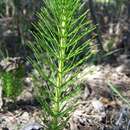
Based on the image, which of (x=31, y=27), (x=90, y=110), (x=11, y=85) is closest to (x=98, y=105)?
(x=90, y=110)

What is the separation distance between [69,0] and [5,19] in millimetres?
5051

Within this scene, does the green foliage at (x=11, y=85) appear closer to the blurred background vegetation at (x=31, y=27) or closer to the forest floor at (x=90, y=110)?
the forest floor at (x=90, y=110)

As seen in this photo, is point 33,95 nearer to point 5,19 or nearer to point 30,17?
point 30,17

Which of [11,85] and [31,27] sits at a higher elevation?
[31,27]

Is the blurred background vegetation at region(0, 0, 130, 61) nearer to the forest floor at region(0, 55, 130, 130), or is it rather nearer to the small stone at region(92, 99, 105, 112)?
the forest floor at region(0, 55, 130, 130)

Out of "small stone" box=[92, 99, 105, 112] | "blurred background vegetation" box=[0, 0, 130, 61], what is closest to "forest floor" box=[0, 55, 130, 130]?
"small stone" box=[92, 99, 105, 112]

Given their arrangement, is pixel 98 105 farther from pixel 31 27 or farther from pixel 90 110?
pixel 31 27

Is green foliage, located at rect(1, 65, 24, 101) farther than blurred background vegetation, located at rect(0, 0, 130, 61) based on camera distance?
No

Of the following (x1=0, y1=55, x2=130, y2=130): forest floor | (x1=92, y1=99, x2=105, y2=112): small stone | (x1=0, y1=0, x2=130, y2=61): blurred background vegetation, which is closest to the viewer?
(x1=0, y1=55, x2=130, y2=130): forest floor

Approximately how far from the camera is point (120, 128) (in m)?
4.07

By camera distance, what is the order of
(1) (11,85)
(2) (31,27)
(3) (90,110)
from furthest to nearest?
(2) (31,27) < (3) (90,110) < (1) (11,85)

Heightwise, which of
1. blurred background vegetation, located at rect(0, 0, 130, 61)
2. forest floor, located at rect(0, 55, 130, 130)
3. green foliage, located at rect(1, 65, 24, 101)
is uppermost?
blurred background vegetation, located at rect(0, 0, 130, 61)

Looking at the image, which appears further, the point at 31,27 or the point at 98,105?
the point at 31,27

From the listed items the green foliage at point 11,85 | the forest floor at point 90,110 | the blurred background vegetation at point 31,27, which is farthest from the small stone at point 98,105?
the blurred background vegetation at point 31,27
